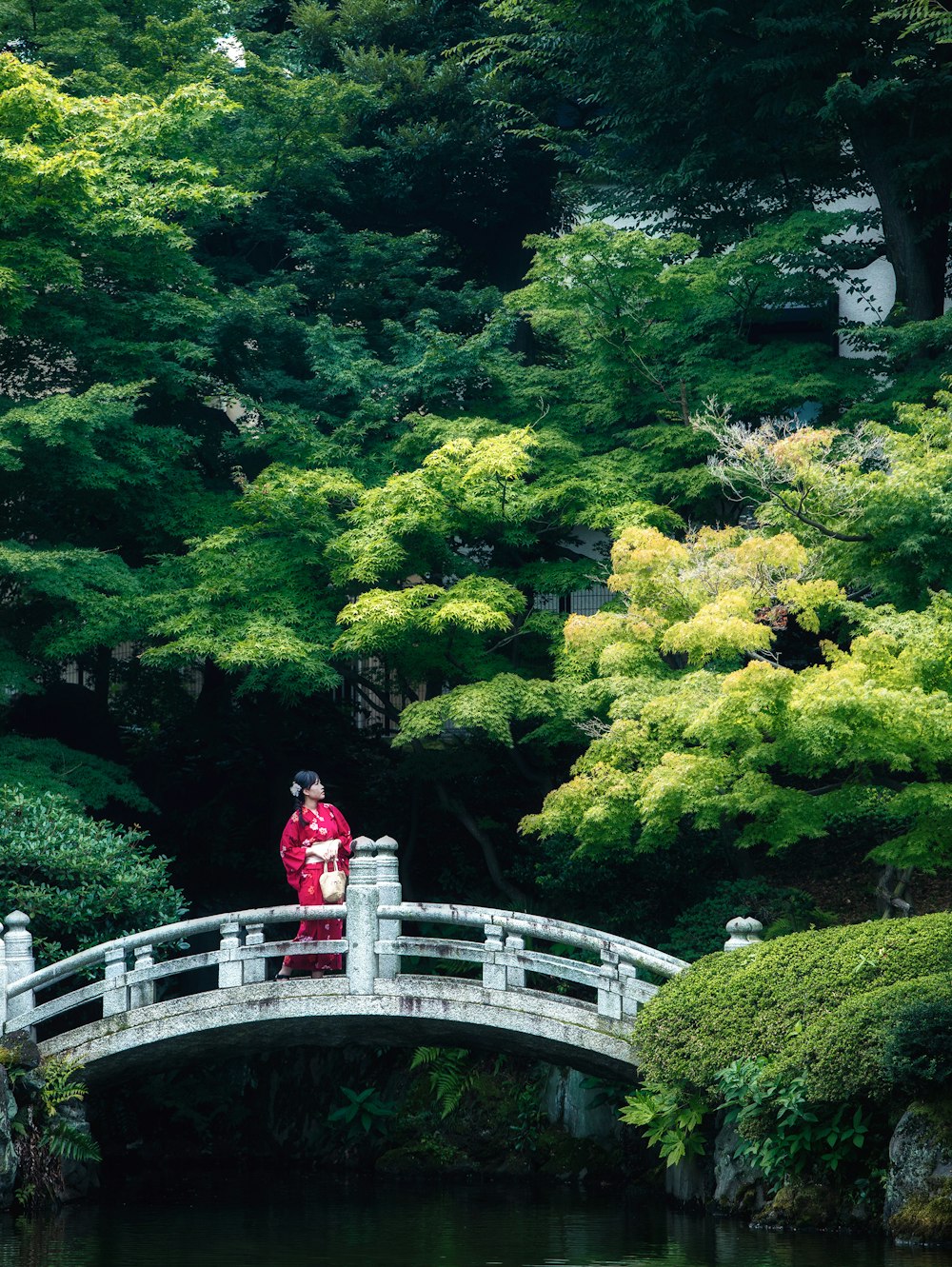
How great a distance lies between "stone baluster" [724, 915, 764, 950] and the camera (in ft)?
52.3

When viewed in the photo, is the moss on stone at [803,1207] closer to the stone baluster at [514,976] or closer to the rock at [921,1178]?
the rock at [921,1178]

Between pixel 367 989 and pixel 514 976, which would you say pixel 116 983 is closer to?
pixel 367 989

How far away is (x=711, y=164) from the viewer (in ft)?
76.9

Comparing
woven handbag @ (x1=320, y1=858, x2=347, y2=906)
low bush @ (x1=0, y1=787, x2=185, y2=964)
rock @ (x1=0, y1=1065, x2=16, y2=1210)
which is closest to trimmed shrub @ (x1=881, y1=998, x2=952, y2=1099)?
woven handbag @ (x1=320, y1=858, x2=347, y2=906)

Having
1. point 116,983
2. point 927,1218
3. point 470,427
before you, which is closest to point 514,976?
point 116,983

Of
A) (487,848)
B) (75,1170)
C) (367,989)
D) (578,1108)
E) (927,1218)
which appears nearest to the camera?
(927,1218)

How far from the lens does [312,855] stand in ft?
56.0

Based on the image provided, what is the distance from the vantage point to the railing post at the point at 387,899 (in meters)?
16.8

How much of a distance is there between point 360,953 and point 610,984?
2417mm

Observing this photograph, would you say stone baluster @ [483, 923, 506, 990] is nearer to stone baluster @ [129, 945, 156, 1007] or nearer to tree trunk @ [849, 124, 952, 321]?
stone baluster @ [129, 945, 156, 1007]

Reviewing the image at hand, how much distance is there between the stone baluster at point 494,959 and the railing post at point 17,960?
4521 mm

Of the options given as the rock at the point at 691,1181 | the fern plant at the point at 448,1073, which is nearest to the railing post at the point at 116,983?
the fern plant at the point at 448,1073

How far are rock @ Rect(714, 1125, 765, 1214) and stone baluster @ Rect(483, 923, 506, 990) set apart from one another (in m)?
2.48

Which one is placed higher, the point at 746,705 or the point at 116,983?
the point at 746,705
